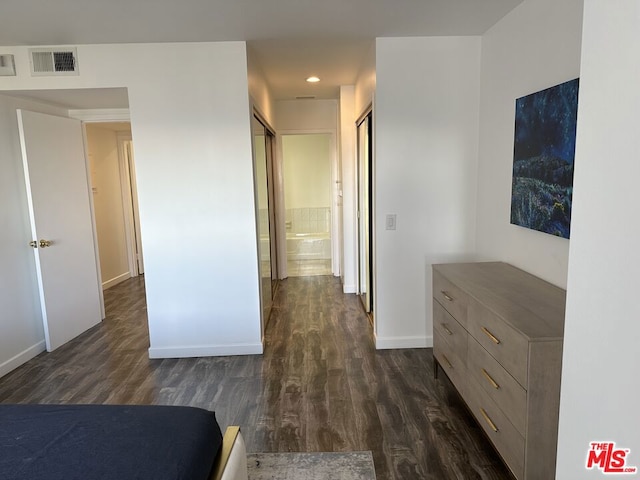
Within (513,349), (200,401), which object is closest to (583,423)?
(513,349)

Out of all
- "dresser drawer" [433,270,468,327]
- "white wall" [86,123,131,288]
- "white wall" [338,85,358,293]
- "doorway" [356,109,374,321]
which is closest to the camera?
"dresser drawer" [433,270,468,327]

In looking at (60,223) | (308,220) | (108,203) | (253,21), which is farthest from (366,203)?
(108,203)

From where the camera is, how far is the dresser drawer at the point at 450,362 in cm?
220

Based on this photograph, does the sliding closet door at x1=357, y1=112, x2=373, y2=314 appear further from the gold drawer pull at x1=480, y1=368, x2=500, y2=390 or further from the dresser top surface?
the gold drawer pull at x1=480, y1=368, x2=500, y2=390

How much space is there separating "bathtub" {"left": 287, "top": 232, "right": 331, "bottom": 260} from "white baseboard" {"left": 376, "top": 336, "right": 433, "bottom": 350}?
12.6 feet

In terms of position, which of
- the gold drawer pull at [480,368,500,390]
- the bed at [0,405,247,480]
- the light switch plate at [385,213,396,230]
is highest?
the light switch plate at [385,213,396,230]

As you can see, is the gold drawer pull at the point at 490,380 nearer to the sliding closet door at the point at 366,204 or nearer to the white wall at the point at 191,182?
the white wall at the point at 191,182

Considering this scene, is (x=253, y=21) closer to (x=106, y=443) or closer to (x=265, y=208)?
(x=265, y=208)

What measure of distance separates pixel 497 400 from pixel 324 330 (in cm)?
220

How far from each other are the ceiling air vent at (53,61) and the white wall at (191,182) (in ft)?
0.16

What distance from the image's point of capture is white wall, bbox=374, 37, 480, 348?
305 centimetres

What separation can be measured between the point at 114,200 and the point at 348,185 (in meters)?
3.46

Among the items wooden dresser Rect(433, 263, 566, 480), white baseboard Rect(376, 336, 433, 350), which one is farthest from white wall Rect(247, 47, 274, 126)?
white baseboard Rect(376, 336, 433, 350)

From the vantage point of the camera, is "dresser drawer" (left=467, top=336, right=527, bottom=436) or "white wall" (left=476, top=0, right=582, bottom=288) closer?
"dresser drawer" (left=467, top=336, right=527, bottom=436)
